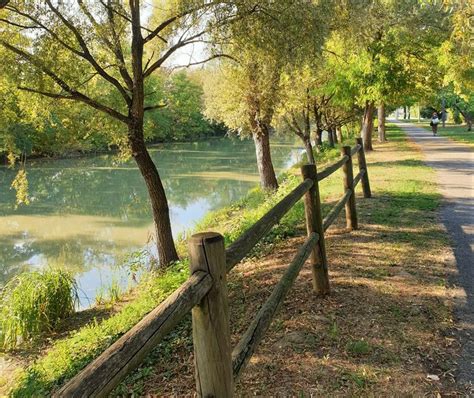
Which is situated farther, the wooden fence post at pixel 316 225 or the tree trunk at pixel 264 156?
the tree trunk at pixel 264 156

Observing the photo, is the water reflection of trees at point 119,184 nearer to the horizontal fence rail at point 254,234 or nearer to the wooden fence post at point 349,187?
the wooden fence post at point 349,187

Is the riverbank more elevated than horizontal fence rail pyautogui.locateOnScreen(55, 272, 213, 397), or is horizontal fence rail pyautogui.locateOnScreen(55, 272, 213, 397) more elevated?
horizontal fence rail pyautogui.locateOnScreen(55, 272, 213, 397)

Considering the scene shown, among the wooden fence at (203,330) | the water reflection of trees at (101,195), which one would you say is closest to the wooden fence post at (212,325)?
the wooden fence at (203,330)

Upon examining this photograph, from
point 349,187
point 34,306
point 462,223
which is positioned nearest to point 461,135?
point 462,223

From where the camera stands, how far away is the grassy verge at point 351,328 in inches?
134

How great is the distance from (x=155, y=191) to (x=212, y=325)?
7.31 meters

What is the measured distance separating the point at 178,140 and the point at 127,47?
54.4m

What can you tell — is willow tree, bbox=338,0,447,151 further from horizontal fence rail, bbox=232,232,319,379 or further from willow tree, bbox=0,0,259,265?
horizontal fence rail, bbox=232,232,319,379

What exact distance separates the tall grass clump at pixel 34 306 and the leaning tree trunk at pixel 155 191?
2.02 m

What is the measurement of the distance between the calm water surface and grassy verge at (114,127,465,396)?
558cm

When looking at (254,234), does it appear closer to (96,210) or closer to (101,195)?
(96,210)

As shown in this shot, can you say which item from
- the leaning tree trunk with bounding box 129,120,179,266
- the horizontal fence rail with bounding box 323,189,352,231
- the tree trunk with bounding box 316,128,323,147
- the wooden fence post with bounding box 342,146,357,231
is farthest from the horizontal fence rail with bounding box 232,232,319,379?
the tree trunk with bounding box 316,128,323,147

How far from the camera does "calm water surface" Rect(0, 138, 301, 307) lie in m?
13.0

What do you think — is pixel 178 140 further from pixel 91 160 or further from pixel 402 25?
pixel 402 25
